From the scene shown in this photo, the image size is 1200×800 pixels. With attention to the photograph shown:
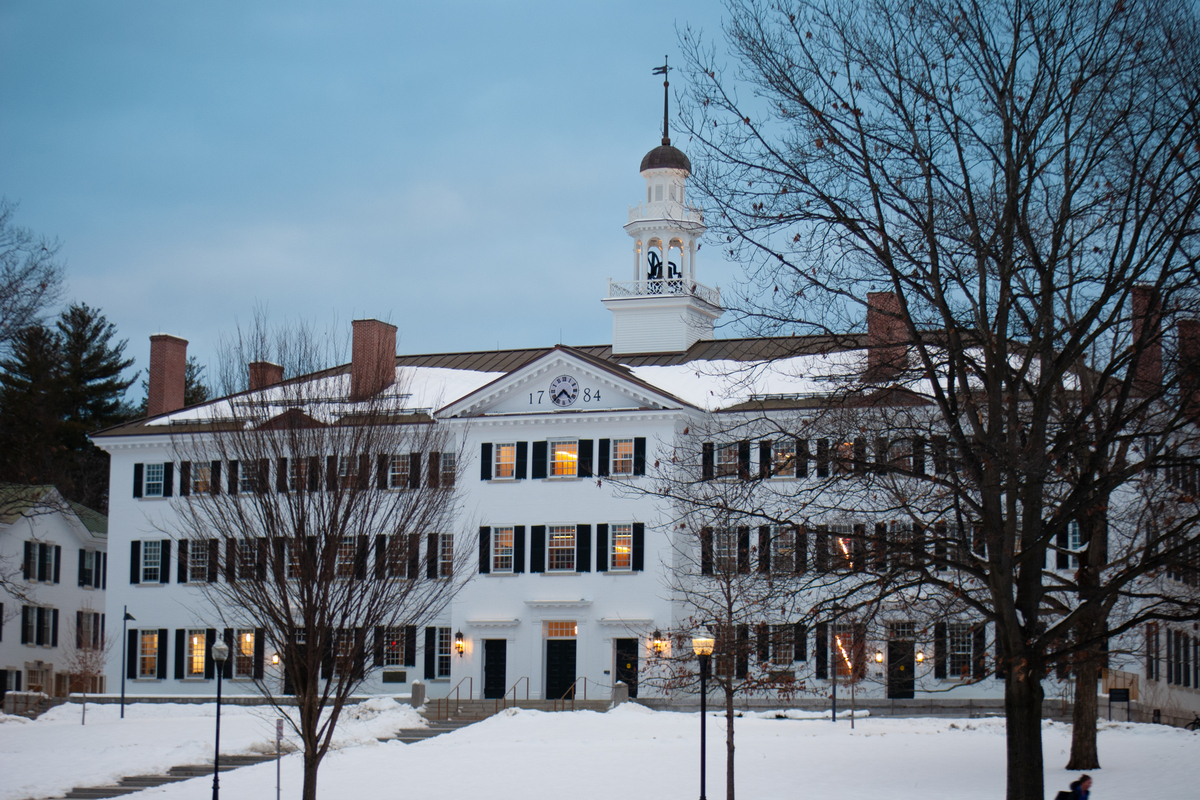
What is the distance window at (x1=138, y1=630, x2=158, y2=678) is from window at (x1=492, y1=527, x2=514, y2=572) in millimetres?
12974

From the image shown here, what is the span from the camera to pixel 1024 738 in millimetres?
15047

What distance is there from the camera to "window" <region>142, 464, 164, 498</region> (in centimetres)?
5025

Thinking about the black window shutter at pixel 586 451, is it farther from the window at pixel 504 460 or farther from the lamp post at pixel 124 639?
the lamp post at pixel 124 639

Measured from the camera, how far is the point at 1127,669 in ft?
139

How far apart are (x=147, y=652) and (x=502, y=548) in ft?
45.1

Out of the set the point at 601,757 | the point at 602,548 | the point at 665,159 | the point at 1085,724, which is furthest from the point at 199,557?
the point at 665,159

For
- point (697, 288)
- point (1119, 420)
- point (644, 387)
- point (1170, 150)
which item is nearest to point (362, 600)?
point (1119, 420)

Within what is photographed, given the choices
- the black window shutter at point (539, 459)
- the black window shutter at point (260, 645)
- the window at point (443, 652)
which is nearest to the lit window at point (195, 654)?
the window at point (443, 652)

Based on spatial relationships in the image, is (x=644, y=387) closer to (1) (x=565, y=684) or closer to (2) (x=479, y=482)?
(2) (x=479, y=482)

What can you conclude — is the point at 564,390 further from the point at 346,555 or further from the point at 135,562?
the point at 346,555

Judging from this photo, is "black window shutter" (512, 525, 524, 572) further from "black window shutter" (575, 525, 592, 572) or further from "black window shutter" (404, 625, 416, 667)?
"black window shutter" (404, 625, 416, 667)

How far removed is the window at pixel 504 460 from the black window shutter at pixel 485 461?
14 cm

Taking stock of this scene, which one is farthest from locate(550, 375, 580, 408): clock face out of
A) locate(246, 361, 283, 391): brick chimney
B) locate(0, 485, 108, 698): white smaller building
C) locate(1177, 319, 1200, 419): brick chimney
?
locate(1177, 319, 1200, 419): brick chimney

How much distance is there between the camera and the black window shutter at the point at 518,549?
45.5m
